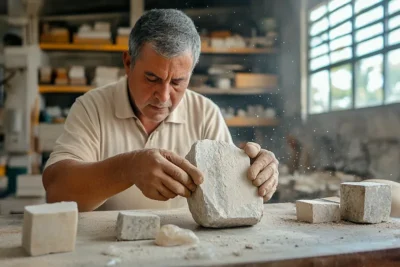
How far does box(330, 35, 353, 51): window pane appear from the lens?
340 cm

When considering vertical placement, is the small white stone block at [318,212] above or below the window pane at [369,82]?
below

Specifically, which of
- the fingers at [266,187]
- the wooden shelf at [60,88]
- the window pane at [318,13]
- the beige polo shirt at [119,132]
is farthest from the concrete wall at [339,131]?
the wooden shelf at [60,88]

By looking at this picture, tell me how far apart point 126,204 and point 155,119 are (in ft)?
1.31

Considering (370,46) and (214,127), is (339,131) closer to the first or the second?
(370,46)

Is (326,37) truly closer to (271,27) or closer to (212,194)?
(271,27)

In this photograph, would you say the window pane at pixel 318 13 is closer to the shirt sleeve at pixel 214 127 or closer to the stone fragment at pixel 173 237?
the shirt sleeve at pixel 214 127

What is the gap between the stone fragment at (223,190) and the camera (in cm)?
132

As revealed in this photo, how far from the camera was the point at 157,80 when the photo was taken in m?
1.71

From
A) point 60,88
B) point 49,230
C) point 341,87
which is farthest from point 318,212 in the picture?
point 60,88

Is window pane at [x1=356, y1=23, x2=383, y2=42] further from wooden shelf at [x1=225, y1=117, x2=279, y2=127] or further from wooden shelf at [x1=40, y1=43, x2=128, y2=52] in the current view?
wooden shelf at [x1=40, y1=43, x2=128, y2=52]

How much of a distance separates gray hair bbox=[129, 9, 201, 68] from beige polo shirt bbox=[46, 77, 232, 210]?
322 mm

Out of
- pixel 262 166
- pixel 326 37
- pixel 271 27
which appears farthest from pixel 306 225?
pixel 271 27

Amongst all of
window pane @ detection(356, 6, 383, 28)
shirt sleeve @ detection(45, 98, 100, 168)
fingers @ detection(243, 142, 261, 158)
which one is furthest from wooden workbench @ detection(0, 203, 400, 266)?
window pane @ detection(356, 6, 383, 28)

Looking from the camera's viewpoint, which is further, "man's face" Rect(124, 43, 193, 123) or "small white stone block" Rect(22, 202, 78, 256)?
"man's face" Rect(124, 43, 193, 123)
